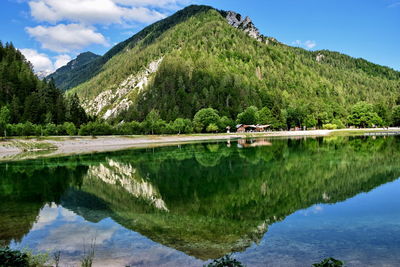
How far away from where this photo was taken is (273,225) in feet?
56.3

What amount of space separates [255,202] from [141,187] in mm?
11117

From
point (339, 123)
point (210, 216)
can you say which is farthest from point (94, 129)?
point (339, 123)

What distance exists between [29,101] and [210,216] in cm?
11890

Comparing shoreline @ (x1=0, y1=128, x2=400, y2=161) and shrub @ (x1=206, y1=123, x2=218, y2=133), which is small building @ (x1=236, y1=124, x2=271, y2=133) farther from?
shoreline @ (x1=0, y1=128, x2=400, y2=161)

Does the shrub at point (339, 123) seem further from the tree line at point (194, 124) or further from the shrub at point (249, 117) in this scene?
the shrub at point (249, 117)

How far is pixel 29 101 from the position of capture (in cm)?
12088

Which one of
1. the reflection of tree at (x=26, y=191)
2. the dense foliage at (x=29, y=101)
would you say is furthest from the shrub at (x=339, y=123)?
the reflection of tree at (x=26, y=191)

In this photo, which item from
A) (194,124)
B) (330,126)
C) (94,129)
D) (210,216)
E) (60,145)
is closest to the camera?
(210,216)

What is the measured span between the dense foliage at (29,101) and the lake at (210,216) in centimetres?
8919

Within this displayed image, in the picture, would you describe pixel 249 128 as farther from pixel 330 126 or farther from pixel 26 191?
pixel 26 191

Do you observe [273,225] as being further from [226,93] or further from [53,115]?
[226,93]

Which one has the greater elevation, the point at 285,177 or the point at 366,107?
the point at 366,107

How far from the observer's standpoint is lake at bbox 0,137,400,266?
43.7ft

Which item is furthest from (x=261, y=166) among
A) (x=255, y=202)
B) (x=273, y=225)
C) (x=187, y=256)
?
(x=187, y=256)
